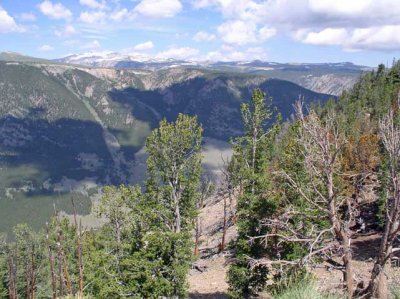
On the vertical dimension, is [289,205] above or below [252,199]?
above

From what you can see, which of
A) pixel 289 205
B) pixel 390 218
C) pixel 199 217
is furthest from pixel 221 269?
pixel 390 218

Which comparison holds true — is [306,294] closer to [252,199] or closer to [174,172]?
[252,199]

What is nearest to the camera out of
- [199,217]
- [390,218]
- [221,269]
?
[390,218]

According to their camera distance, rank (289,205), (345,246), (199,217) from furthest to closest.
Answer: (199,217) → (289,205) → (345,246)

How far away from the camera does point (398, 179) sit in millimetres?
12906

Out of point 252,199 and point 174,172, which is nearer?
point 252,199

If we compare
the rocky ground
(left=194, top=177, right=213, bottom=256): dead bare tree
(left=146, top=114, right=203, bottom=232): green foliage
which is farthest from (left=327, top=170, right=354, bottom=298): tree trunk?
(left=194, top=177, right=213, bottom=256): dead bare tree

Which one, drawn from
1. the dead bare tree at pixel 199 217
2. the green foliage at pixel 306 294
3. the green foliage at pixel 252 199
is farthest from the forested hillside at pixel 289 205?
the dead bare tree at pixel 199 217

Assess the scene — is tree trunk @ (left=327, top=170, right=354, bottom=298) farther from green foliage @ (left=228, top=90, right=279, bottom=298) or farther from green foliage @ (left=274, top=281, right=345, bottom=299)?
green foliage @ (left=274, top=281, right=345, bottom=299)

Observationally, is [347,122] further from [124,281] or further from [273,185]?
[124,281]

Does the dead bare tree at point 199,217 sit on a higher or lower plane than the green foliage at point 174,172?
lower

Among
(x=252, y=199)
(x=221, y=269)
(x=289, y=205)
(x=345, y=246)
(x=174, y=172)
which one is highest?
(x=174, y=172)

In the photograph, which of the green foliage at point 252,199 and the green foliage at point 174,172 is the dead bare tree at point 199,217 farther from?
the green foliage at point 252,199

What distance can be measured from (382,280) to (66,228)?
51876mm
